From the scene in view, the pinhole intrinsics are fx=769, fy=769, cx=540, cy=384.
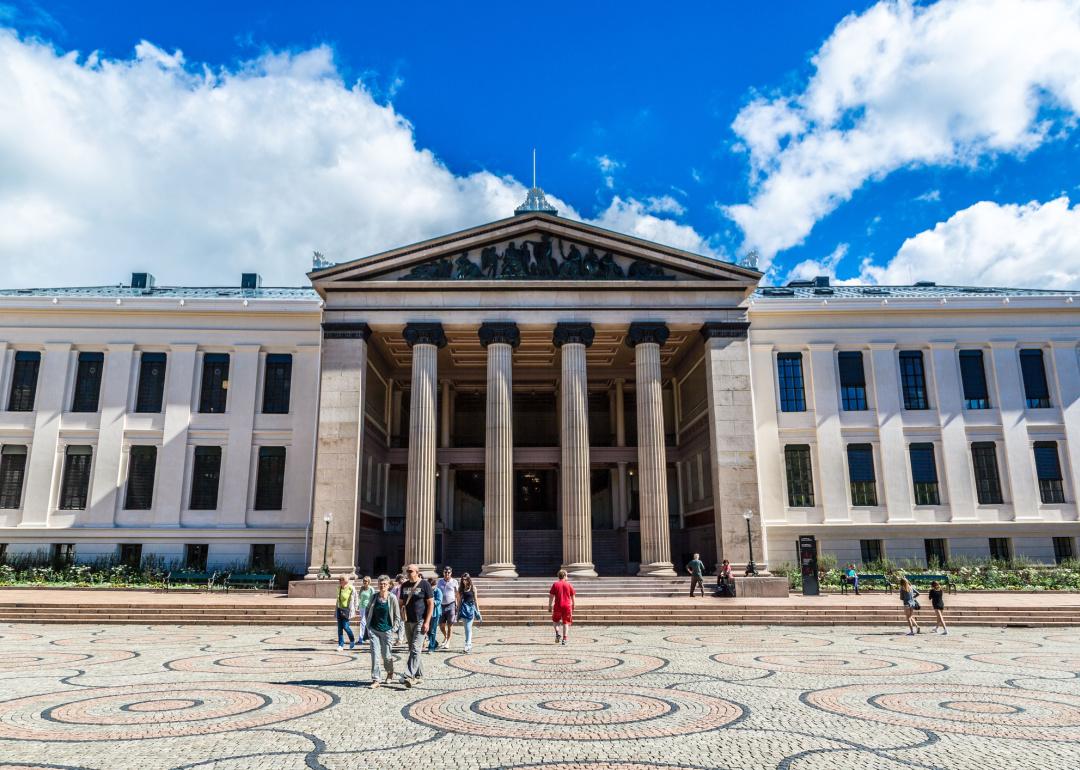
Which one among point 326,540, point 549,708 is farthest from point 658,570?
point 549,708

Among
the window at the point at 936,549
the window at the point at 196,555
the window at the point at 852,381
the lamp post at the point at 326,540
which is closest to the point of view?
the lamp post at the point at 326,540

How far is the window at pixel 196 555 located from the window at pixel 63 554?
5.42 m

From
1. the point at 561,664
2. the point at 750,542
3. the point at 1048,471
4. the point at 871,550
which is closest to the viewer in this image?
the point at 561,664

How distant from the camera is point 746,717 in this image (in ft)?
33.4

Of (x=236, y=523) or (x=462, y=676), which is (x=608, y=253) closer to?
(x=236, y=523)

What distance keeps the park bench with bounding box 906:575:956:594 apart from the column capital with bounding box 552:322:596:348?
1780 centimetres

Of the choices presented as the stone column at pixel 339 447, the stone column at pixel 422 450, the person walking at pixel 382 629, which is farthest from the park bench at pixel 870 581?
the person walking at pixel 382 629

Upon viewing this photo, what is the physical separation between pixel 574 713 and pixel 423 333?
90.7 ft

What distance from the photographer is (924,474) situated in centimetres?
3981

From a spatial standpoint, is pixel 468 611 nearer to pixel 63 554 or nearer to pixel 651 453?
pixel 651 453

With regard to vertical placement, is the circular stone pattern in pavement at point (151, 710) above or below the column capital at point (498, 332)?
below

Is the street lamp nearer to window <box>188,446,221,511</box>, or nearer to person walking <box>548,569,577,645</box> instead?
person walking <box>548,569,577,645</box>

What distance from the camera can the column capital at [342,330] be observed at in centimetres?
3628

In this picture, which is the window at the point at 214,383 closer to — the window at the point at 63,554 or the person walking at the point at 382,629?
the window at the point at 63,554
